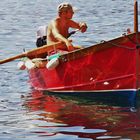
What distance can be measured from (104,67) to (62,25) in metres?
1.89

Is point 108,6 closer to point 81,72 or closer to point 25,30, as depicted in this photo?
point 25,30

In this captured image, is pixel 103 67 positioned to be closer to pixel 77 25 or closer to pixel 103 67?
pixel 103 67

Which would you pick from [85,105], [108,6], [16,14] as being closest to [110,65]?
[85,105]

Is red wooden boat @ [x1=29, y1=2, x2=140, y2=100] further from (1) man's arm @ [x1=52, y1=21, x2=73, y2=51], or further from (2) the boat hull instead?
(1) man's arm @ [x1=52, y1=21, x2=73, y2=51]

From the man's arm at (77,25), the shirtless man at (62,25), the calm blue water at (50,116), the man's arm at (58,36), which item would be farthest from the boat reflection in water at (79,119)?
the man's arm at (77,25)

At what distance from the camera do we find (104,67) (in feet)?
39.2

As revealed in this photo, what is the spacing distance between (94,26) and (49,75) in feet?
53.2

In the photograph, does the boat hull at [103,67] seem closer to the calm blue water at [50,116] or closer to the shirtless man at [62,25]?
the calm blue water at [50,116]

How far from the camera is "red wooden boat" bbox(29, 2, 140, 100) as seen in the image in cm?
1161

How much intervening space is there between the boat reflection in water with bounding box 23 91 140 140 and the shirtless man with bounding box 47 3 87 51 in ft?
3.90

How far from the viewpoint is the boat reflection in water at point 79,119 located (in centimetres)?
1044

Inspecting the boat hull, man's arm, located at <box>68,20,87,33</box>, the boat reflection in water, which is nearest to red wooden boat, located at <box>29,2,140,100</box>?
the boat hull

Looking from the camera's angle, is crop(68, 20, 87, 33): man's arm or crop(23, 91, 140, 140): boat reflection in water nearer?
crop(23, 91, 140, 140): boat reflection in water

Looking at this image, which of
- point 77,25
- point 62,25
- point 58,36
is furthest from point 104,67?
point 77,25
